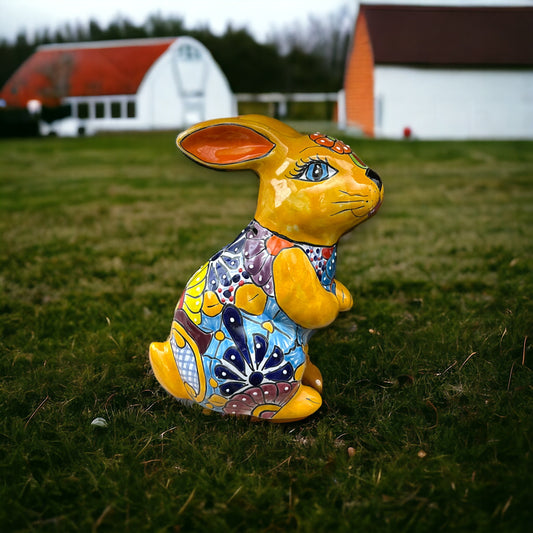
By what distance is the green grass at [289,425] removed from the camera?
5.73 feet

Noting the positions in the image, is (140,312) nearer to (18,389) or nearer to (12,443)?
(18,389)

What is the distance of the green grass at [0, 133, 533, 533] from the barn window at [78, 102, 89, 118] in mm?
16900

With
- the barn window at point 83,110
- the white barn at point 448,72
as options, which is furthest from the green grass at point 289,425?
the barn window at point 83,110

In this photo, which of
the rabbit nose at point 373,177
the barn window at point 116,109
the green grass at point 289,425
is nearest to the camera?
the green grass at point 289,425

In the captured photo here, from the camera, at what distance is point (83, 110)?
2091 cm

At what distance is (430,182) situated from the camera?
8.24 meters

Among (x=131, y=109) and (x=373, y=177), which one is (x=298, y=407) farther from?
(x=131, y=109)

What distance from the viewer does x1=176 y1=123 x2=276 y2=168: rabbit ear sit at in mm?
1983

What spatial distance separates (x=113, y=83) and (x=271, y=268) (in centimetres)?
1821

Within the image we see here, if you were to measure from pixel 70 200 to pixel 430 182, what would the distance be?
4827 millimetres

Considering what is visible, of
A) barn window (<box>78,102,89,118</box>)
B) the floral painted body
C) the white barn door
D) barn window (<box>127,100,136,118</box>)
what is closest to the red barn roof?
barn window (<box>127,100,136,118</box>)

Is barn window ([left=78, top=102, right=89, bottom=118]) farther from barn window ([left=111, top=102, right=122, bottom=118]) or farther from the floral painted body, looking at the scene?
the floral painted body

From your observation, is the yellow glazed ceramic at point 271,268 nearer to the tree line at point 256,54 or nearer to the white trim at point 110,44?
the tree line at point 256,54

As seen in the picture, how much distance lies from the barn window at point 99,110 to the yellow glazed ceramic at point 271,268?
64.8 ft
